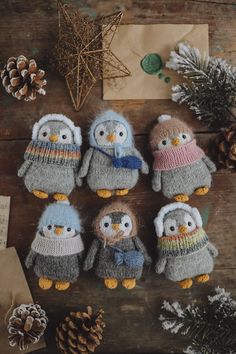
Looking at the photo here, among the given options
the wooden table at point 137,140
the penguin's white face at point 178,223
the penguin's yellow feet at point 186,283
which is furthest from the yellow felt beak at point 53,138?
the penguin's yellow feet at point 186,283

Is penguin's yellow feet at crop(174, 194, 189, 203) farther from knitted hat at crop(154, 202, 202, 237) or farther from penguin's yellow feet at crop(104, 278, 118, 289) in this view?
penguin's yellow feet at crop(104, 278, 118, 289)

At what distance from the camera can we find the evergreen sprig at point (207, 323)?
41.8 inches

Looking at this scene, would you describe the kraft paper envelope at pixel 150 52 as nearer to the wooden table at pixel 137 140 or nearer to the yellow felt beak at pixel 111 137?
the wooden table at pixel 137 140

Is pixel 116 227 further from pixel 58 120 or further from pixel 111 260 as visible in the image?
pixel 58 120

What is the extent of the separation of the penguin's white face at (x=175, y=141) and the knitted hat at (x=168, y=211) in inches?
5.6

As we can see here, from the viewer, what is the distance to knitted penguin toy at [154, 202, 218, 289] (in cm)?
105

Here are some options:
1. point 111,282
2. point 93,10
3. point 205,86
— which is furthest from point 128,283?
point 93,10

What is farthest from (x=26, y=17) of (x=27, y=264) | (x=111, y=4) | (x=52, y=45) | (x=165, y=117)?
(x=27, y=264)

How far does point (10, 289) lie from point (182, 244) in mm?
442

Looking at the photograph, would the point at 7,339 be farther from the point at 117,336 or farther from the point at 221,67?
the point at 221,67

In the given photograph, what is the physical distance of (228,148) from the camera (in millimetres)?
1055

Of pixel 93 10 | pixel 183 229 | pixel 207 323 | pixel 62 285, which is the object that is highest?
pixel 93 10

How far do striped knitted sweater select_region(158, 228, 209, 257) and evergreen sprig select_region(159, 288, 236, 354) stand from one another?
0.15 meters

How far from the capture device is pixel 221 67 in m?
1.08
